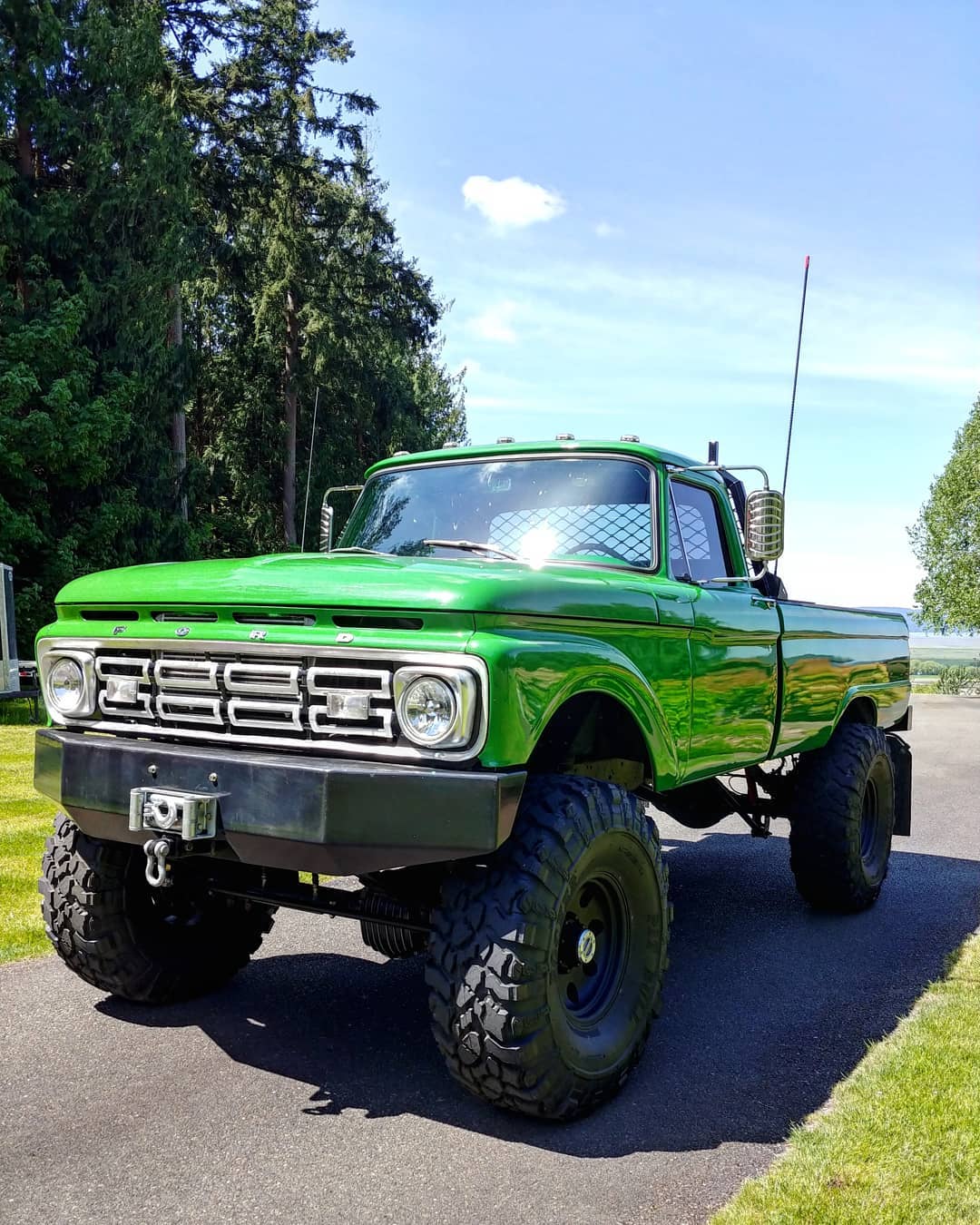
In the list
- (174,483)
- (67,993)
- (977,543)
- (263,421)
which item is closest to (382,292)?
(263,421)

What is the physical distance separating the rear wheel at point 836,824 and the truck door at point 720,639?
0.75m

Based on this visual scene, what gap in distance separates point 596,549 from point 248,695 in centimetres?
166

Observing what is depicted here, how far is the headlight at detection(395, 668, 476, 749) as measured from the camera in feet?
10.4

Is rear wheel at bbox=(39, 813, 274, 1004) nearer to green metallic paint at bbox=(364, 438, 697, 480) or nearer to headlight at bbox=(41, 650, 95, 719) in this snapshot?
headlight at bbox=(41, 650, 95, 719)

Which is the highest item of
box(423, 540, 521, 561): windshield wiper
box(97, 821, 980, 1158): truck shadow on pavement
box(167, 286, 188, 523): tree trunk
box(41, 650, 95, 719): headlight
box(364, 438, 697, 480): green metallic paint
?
box(167, 286, 188, 523): tree trunk

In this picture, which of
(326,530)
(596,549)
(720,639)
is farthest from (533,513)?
(326,530)

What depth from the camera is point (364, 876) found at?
4.05 m

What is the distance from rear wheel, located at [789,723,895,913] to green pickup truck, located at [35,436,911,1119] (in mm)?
793

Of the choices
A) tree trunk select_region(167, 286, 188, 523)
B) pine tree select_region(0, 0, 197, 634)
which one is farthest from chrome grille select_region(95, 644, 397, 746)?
tree trunk select_region(167, 286, 188, 523)

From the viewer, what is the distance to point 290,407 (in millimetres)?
32125

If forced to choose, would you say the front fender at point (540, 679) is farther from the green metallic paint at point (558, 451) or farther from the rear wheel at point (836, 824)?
the rear wheel at point (836, 824)

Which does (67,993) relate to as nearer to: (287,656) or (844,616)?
(287,656)

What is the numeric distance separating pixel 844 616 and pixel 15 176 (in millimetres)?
19994

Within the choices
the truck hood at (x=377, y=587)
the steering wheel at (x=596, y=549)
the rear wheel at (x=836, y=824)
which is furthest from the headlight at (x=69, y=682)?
the rear wheel at (x=836, y=824)
